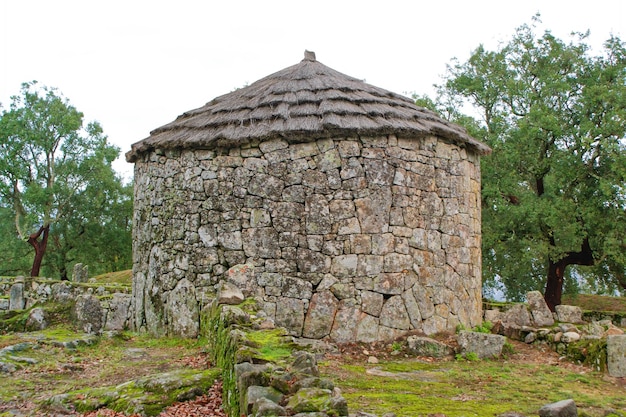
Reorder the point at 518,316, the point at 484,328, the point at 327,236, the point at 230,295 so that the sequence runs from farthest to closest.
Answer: the point at 518,316 → the point at 484,328 → the point at 327,236 → the point at 230,295

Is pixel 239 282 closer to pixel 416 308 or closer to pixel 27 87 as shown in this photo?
pixel 416 308

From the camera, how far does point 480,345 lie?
9250 millimetres

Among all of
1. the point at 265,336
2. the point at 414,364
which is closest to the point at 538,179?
the point at 414,364

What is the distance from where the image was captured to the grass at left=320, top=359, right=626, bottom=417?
5.84 meters

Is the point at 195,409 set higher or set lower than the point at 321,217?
lower

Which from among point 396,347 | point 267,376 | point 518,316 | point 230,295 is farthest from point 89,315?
point 518,316

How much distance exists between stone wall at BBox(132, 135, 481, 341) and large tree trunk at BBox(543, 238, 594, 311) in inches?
357

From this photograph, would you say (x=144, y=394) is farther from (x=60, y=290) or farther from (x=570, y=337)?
(x=60, y=290)

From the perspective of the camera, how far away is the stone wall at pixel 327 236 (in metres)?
9.51

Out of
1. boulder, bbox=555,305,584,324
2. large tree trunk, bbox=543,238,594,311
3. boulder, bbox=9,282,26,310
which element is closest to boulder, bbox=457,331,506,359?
boulder, bbox=555,305,584,324

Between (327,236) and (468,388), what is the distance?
3.45 meters

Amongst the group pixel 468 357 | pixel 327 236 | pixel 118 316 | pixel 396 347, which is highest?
pixel 327 236

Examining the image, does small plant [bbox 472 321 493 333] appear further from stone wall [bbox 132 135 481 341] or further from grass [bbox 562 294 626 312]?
grass [bbox 562 294 626 312]

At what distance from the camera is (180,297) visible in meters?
10.5
